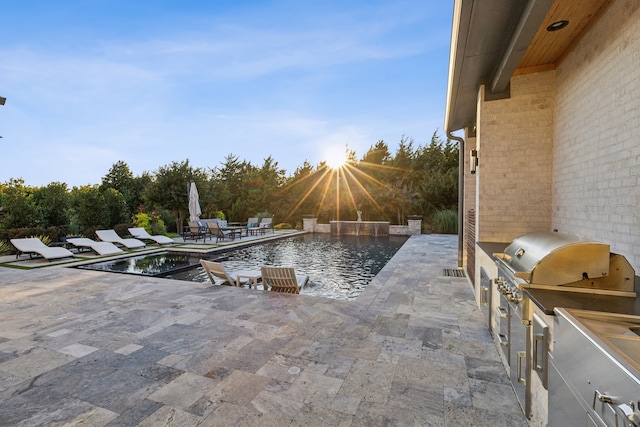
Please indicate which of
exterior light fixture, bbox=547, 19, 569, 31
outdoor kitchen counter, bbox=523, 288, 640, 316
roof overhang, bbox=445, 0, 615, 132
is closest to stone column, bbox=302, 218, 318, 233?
roof overhang, bbox=445, 0, 615, 132

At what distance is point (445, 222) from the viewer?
14.4 m

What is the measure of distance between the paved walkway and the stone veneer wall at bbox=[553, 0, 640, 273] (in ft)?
5.14

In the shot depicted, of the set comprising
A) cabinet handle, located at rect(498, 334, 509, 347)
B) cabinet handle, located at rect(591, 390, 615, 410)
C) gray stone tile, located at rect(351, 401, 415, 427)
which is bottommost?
gray stone tile, located at rect(351, 401, 415, 427)

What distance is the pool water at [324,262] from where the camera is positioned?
6.01 m

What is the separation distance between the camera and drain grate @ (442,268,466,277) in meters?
6.11

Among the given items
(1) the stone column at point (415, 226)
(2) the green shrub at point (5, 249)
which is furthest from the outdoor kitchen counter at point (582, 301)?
(1) the stone column at point (415, 226)

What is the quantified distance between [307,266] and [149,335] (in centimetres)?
489

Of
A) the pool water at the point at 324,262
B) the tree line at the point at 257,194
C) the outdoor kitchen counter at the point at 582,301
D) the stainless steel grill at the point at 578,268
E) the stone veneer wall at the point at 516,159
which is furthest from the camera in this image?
the tree line at the point at 257,194

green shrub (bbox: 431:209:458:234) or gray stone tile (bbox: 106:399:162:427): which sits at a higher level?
green shrub (bbox: 431:209:458:234)

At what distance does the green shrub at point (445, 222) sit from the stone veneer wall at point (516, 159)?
10426mm

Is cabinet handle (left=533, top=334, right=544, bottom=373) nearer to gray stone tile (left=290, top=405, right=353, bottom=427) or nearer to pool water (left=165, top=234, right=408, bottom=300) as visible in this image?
gray stone tile (left=290, top=405, right=353, bottom=427)

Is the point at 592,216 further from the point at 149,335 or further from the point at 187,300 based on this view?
the point at 187,300

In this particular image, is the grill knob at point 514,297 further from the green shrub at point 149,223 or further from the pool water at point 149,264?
the green shrub at point 149,223

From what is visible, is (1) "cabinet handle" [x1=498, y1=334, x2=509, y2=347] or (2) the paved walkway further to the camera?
(1) "cabinet handle" [x1=498, y1=334, x2=509, y2=347]
